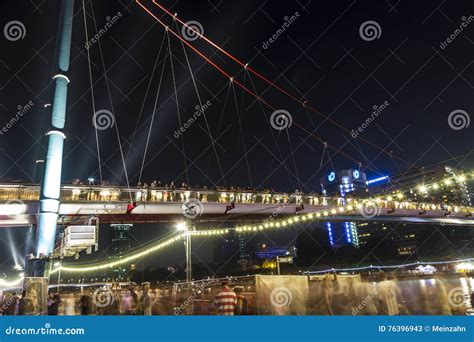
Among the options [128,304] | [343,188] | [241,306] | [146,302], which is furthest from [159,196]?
[343,188]

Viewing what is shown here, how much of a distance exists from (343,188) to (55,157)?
173 m

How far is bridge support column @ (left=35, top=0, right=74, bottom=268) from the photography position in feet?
40.8

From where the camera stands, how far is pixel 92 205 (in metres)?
23.5

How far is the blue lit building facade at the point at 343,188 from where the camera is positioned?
6260 inches

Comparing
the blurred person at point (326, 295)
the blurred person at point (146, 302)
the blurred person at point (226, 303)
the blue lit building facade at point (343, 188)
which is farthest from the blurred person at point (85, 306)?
the blue lit building facade at point (343, 188)

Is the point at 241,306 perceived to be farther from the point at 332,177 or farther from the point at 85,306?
the point at 332,177

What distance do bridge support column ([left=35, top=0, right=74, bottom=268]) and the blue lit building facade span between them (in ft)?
502

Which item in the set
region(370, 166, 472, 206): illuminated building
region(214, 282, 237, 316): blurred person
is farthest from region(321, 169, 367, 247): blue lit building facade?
region(214, 282, 237, 316): blurred person

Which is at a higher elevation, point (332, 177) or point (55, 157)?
point (332, 177)

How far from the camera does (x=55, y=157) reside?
44.9 feet

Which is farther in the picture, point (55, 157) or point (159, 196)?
point (159, 196)

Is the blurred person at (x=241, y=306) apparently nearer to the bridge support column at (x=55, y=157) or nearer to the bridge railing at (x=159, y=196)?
the bridge support column at (x=55, y=157)

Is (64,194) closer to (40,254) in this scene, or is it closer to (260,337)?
(40,254)

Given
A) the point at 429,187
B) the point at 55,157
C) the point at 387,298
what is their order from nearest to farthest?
the point at 387,298 → the point at 55,157 → the point at 429,187
